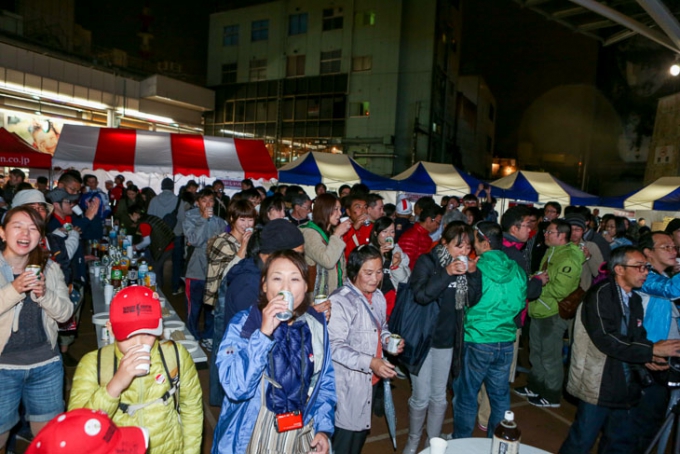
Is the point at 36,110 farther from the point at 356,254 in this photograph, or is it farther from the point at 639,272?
the point at 639,272

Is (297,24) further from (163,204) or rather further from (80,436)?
(80,436)

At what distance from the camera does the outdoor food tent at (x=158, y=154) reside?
383 inches

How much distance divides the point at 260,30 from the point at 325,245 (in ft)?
97.8

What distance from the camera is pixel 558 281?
14.1 feet

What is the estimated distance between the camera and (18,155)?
8789 mm

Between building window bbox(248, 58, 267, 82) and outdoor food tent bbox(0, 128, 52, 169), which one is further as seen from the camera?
building window bbox(248, 58, 267, 82)

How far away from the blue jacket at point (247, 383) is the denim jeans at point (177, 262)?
655 centimetres

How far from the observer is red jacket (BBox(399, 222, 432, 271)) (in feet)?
15.5

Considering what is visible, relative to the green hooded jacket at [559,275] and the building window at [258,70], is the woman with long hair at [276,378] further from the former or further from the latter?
the building window at [258,70]

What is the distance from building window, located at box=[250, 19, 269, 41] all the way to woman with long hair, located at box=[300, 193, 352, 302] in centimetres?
2867

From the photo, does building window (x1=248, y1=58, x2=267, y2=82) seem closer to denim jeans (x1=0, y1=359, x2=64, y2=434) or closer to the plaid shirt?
the plaid shirt

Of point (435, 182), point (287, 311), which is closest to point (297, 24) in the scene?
point (435, 182)

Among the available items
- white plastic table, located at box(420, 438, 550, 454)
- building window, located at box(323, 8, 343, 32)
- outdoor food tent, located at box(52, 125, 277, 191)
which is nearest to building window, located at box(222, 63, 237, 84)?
building window, located at box(323, 8, 343, 32)

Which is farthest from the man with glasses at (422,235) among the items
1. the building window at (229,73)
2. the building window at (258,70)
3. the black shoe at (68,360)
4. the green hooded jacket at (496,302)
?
the building window at (229,73)
